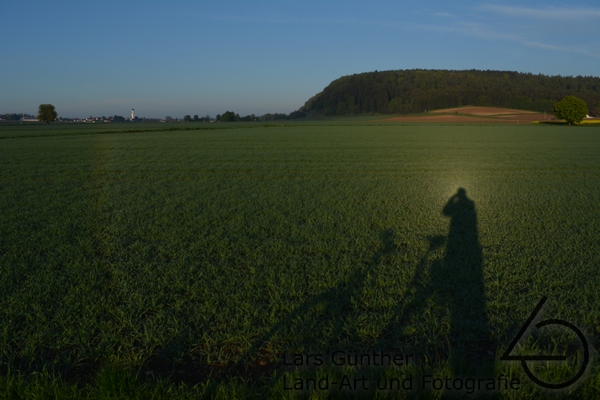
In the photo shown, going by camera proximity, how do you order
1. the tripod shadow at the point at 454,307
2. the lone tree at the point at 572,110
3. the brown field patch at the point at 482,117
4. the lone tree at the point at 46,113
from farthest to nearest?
the lone tree at the point at 46,113, the brown field patch at the point at 482,117, the lone tree at the point at 572,110, the tripod shadow at the point at 454,307

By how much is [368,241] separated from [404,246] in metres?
0.56

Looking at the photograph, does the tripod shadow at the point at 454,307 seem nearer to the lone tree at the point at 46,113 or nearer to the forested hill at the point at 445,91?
the forested hill at the point at 445,91

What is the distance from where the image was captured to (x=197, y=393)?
3307 mm

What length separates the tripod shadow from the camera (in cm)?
389

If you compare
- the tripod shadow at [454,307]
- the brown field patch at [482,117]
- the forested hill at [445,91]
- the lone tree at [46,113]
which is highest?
the forested hill at [445,91]

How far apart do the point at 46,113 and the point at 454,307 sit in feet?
409

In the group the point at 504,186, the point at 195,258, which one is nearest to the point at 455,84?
the point at 504,186

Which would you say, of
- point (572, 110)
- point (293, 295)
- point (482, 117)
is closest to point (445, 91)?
point (482, 117)

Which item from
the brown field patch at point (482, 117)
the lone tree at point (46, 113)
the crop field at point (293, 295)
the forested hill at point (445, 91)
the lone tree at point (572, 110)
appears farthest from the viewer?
the forested hill at point (445, 91)

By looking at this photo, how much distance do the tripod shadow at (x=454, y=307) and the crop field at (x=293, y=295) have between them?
22mm

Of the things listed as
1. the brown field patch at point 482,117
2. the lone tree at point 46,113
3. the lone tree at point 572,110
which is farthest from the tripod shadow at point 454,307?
the lone tree at point 46,113

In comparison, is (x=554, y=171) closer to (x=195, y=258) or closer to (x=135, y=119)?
(x=195, y=258)

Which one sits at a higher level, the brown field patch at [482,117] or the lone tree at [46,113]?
the lone tree at [46,113]

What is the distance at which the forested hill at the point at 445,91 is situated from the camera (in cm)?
11844
